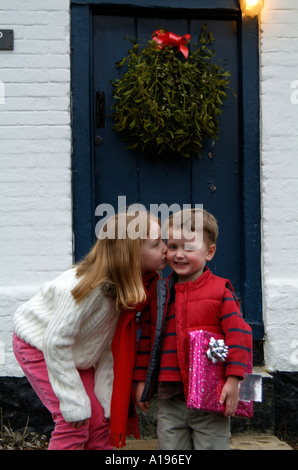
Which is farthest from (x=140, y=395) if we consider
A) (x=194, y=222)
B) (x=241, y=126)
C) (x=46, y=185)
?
(x=241, y=126)

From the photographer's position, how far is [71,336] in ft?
7.77

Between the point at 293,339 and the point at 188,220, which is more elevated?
the point at 188,220

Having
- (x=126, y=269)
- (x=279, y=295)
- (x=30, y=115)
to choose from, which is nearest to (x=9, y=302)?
(x=30, y=115)

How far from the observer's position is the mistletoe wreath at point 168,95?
3617mm

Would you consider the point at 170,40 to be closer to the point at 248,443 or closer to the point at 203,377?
the point at 203,377

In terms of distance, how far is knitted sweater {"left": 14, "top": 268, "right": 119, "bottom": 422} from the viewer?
2.34m

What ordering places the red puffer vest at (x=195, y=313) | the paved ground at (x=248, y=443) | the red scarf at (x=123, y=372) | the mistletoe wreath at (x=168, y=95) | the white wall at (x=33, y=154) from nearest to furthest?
the red puffer vest at (x=195, y=313) < the red scarf at (x=123, y=372) < the paved ground at (x=248, y=443) < the mistletoe wreath at (x=168, y=95) < the white wall at (x=33, y=154)

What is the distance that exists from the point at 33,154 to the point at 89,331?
1.69 meters

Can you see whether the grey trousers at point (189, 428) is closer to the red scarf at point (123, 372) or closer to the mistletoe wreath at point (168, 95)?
the red scarf at point (123, 372)

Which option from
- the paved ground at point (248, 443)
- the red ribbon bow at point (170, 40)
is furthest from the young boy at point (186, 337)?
the red ribbon bow at point (170, 40)

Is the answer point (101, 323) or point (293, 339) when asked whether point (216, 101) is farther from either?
point (101, 323)

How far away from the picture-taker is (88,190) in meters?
3.81

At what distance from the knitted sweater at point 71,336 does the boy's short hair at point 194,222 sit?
0.45 meters
